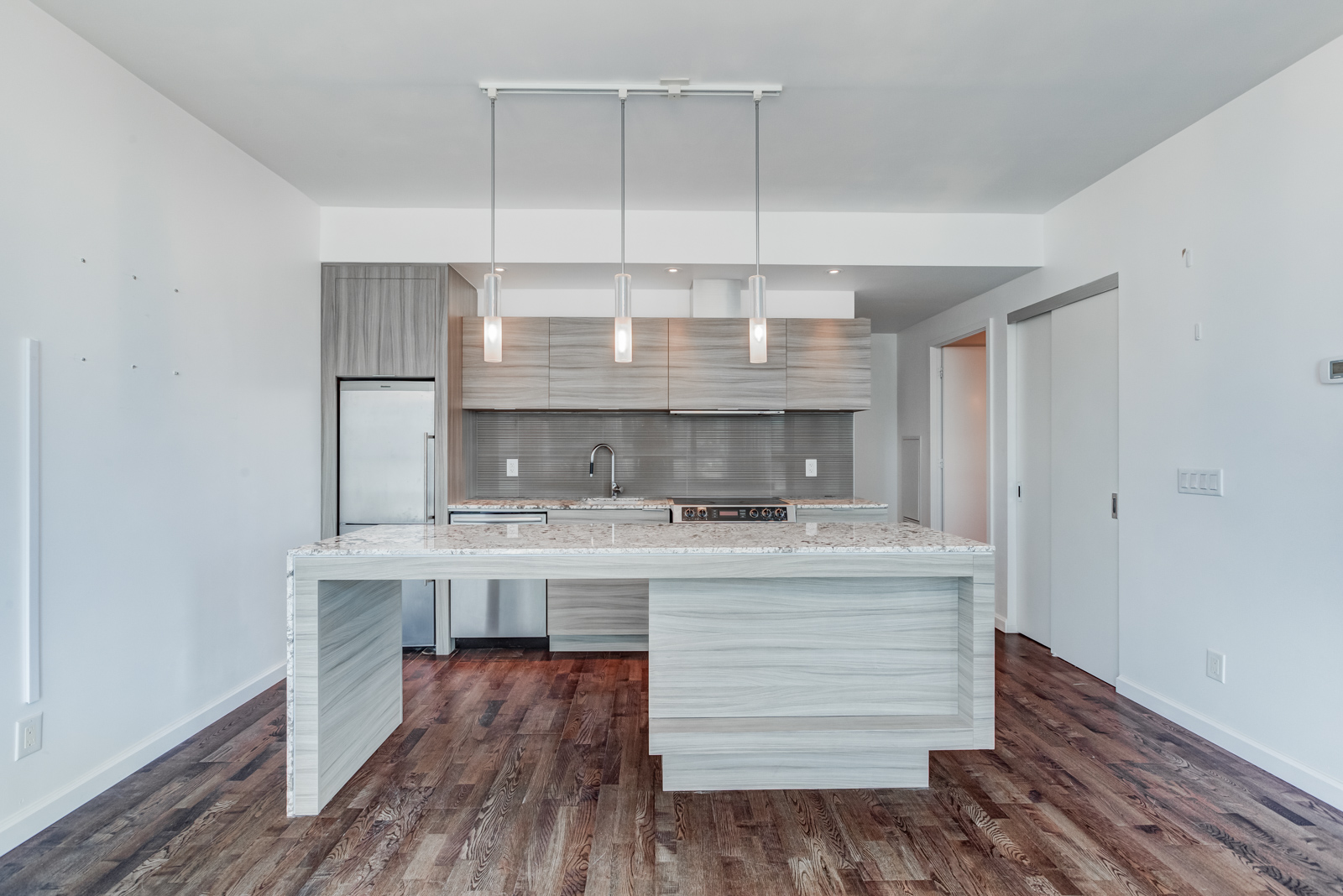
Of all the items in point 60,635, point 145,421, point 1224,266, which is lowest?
point 60,635

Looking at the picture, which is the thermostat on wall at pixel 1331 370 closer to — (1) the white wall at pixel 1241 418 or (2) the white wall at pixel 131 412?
(1) the white wall at pixel 1241 418

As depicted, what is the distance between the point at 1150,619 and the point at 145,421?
4.41 meters

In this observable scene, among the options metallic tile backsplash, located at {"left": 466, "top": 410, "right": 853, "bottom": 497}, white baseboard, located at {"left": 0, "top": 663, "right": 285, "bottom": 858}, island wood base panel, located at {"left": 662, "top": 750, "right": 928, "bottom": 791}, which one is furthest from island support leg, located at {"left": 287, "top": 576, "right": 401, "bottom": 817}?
metallic tile backsplash, located at {"left": 466, "top": 410, "right": 853, "bottom": 497}

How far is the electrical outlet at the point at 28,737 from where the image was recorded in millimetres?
2094

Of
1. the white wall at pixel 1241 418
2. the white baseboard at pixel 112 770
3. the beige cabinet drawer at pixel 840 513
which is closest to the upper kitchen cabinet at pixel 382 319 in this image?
the white baseboard at pixel 112 770

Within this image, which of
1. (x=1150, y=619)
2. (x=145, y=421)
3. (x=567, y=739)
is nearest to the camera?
(x=145, y=421)

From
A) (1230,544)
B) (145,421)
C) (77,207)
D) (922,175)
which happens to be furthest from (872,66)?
(145,421)

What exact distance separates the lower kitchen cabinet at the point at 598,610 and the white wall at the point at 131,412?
4.81ft

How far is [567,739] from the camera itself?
2.85 meters

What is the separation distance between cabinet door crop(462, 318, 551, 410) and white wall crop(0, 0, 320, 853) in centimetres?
108

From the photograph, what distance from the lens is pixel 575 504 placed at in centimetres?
427

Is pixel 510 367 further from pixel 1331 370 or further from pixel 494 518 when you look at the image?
pixel 1331 370

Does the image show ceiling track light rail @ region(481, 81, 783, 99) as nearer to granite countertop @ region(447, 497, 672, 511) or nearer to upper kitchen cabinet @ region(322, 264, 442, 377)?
upper kitchen cabinet @ region(322, 264, 442, 377)

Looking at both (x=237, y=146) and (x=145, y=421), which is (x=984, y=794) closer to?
(x=145, y=421)
